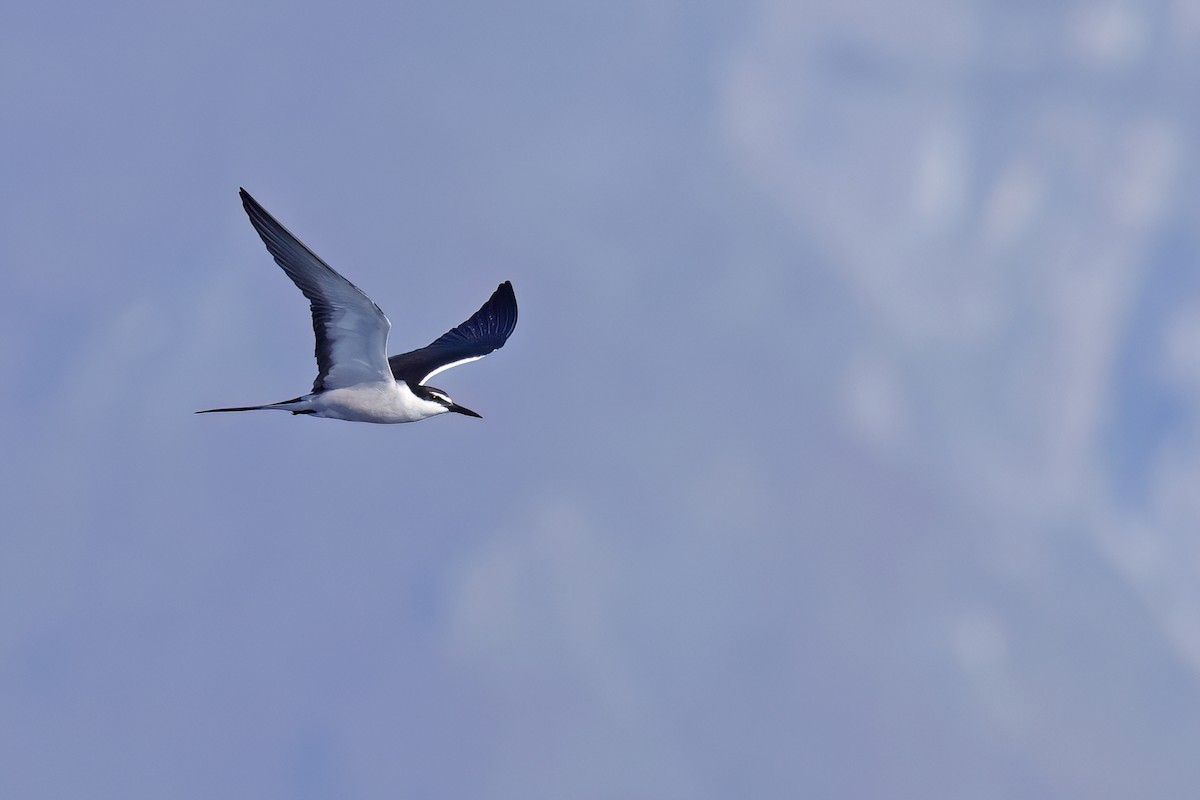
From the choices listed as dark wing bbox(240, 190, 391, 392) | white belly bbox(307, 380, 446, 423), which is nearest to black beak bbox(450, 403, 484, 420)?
white belly bbox(307, 380, 446, 423)

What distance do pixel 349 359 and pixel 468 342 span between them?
545cm

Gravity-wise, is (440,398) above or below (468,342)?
below

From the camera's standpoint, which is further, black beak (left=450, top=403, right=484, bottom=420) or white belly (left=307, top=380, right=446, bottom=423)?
black beak (left=450, top=403, right=484, bottom=420)

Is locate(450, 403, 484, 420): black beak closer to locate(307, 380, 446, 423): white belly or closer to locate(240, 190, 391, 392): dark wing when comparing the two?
locate(307, 380, 446, 423): white belly

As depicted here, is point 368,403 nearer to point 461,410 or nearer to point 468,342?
point 461,410

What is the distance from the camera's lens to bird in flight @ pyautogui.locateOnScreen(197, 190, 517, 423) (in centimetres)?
1977

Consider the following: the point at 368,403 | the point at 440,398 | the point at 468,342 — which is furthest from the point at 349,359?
the point at 468,342

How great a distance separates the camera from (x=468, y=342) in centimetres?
2705

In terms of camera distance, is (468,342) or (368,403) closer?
(368,403)

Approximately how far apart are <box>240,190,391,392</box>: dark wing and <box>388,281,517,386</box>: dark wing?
219cm

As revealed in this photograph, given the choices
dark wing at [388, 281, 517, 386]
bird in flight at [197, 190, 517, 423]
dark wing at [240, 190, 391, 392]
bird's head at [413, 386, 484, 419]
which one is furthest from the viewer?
dark wing at [388, 281, 517, 386]

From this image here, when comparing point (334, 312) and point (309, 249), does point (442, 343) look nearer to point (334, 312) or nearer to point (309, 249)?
point (334, 312)

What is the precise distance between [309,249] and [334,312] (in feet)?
6.98

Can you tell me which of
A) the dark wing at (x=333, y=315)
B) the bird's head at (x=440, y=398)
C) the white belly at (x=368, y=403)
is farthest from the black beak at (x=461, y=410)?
the dark wing at (x=333, y=315)
